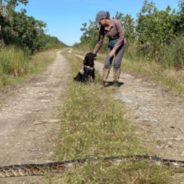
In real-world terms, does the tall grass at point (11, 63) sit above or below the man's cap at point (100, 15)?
below

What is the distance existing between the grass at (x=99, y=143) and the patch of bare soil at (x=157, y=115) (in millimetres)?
244

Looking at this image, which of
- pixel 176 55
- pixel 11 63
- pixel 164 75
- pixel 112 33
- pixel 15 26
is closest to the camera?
pixel 112 33

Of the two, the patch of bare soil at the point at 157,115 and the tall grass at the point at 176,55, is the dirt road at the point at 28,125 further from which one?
the tall grass at the point at 176,55

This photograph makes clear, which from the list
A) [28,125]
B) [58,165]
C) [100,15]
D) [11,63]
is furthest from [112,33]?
[58,165]

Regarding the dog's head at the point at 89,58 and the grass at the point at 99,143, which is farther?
the dog's head at the point at 89,58

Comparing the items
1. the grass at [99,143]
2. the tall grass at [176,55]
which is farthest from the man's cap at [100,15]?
the tall grass at [176,55]

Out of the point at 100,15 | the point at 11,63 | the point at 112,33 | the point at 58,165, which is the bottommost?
the point at 11,63

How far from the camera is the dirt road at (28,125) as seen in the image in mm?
5943

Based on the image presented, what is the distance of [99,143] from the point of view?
6090 millimetres

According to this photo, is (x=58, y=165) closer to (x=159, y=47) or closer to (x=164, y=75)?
(x=164, y=75)

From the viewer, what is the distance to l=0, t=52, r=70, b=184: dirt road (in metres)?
5.94

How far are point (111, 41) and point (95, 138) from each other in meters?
6.22

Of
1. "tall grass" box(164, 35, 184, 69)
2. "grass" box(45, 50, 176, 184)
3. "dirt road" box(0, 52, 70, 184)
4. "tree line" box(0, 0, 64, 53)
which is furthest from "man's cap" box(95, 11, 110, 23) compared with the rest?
"tree line" box(0, 0, 64, 53)

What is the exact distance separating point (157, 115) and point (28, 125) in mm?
2271
